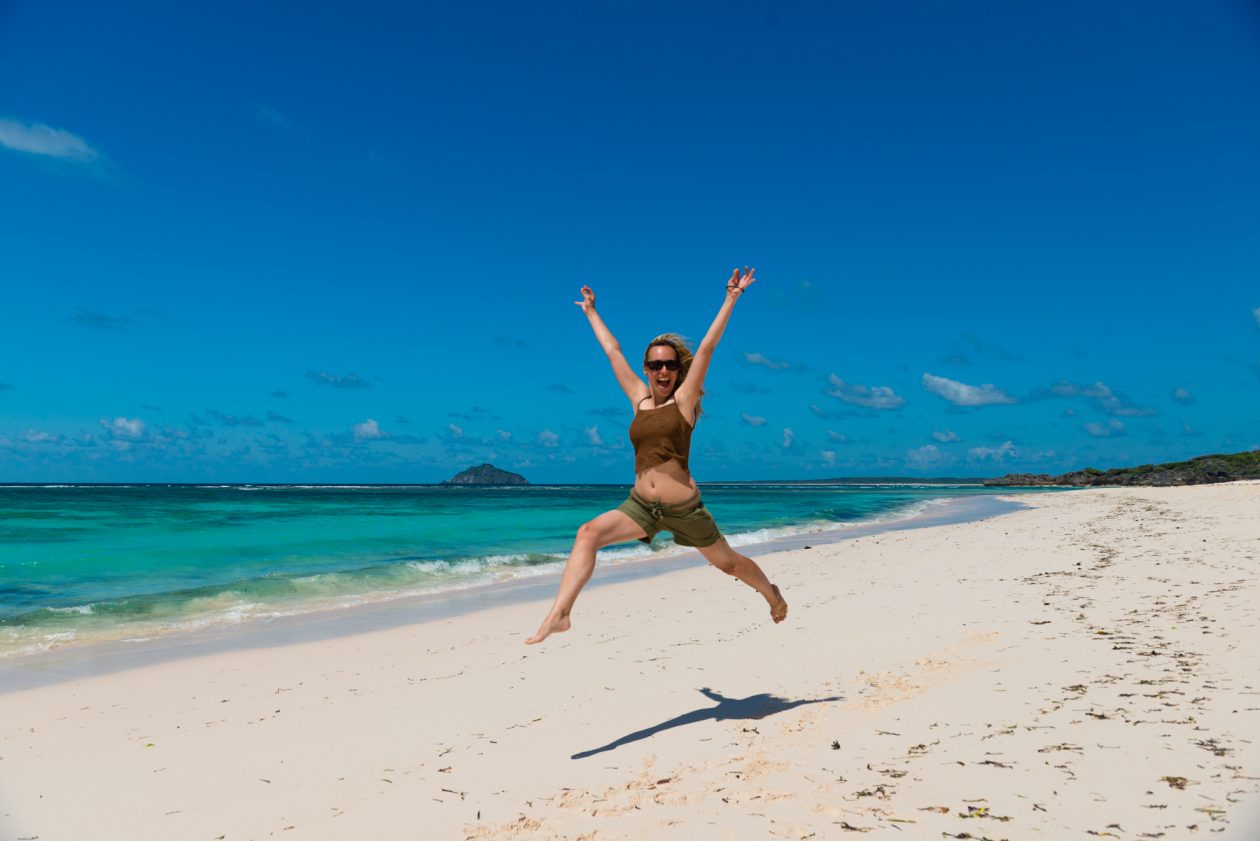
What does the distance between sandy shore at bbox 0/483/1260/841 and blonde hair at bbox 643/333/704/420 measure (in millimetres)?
2057

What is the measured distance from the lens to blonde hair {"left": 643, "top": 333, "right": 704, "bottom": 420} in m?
4.50

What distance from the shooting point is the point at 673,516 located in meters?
4.49

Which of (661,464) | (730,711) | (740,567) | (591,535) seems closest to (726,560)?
(740,567)

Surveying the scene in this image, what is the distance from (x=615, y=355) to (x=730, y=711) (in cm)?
254

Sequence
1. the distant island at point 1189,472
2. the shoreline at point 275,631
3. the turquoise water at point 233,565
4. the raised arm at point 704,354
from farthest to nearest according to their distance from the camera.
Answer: the distant island at point 1189,472, the turquoise water at point 233,565, the shoreline at point 275,631, the raised arm at point 704,354

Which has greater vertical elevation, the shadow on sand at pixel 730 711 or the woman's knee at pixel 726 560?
the woman's knee at pixel 726 560

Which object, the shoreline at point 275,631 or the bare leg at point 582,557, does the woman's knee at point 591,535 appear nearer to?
the bare leg at point 582,557

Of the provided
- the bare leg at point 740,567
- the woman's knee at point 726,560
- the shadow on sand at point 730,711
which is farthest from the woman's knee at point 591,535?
the shadow on sand at point 730,711

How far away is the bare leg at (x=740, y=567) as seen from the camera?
4.75m

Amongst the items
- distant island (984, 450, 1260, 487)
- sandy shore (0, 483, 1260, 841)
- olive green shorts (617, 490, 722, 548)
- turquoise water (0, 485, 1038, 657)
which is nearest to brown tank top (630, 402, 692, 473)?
olive green shorts (617, 490, 722, 548)

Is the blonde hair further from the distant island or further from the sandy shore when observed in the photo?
the distant island

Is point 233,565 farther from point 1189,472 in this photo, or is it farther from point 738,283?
point 1189,472

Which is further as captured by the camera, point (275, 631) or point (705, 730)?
point (275, 631)

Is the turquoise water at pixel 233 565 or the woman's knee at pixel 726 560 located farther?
the turquoise water at pixel 233 565
